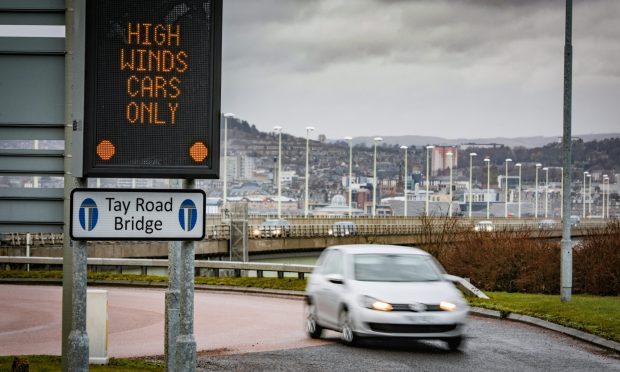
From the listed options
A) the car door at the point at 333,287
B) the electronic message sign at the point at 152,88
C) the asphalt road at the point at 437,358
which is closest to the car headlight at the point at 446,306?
the asphalt road at the point at 437,358

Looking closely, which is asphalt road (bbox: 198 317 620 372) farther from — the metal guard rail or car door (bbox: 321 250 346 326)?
the metal guard rail

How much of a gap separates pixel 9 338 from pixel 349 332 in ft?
19.6

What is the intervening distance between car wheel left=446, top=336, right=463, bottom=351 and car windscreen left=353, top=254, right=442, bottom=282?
1142mm

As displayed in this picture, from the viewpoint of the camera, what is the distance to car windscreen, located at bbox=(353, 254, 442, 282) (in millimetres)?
18172

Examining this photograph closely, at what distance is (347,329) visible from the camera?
17.8 meters

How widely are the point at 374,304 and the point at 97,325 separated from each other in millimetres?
4472

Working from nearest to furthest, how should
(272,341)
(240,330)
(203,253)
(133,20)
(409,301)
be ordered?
1. (133,20)
2. (409,301)
3. (272,341)
4. (240,330)
5. (203,253)

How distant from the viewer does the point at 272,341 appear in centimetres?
1902

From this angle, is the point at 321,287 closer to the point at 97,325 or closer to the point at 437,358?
the point at 437,358

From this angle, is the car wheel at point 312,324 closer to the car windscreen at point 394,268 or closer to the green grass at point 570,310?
the car windscreen at point 394,268

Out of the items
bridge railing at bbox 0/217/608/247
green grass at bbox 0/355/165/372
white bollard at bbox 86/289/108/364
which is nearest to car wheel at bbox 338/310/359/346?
green grass at bbox 0/355/165/372

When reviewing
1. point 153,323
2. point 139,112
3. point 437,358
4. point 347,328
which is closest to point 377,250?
point 347,328

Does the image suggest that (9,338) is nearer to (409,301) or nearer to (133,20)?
(409,301)

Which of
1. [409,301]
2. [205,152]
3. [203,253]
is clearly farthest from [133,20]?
[203,253]
